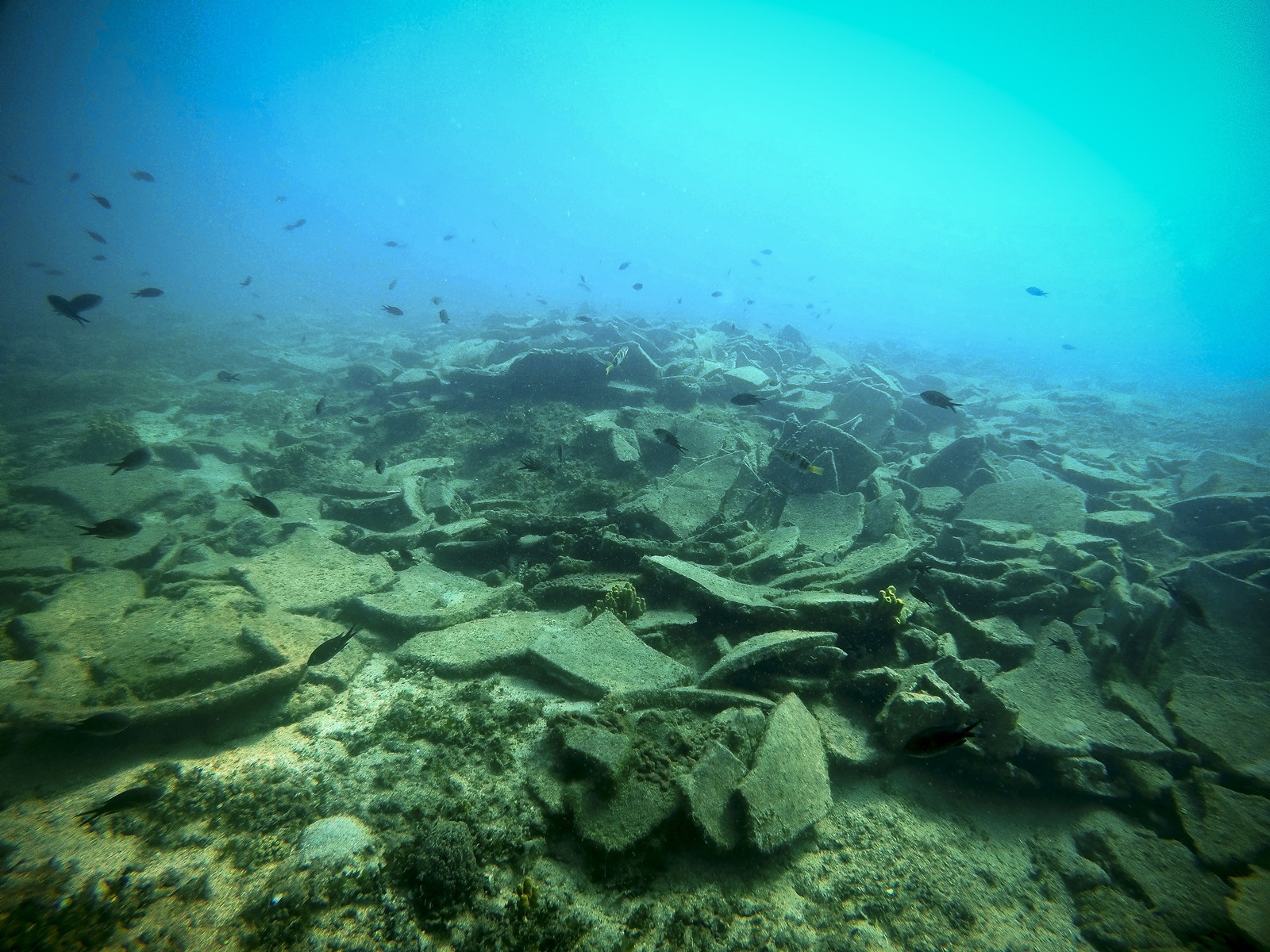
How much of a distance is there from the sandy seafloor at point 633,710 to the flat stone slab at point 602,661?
3cm

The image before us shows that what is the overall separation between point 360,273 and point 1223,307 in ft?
605

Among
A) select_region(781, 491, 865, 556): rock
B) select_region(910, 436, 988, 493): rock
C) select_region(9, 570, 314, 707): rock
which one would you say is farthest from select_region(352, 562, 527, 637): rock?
select_region(910, 436, 988, 493): rock

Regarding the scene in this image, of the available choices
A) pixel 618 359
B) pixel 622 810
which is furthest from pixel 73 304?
pixel 622 810

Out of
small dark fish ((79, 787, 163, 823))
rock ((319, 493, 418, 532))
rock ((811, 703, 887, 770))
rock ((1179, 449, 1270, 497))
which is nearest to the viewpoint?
small dark fish ((79, 787, 163, 823))

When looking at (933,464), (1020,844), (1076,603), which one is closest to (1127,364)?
(933,464)

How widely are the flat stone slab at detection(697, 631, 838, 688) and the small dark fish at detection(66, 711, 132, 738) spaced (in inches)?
173

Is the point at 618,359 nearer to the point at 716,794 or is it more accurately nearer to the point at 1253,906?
the point at 716,794

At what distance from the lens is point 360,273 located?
2628 inches

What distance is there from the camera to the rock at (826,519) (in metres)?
6.83

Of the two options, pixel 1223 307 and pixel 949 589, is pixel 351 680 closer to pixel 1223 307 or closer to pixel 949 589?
pixel 949 589

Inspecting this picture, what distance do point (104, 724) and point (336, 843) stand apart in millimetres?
2046

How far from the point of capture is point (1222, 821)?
3.46 metres

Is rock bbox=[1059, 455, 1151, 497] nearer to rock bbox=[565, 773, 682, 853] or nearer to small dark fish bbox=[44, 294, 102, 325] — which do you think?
rock bbox=[565, 773, 682, 853]

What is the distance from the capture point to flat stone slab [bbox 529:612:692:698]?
162 inches
